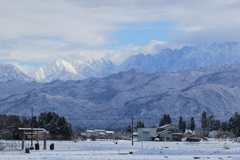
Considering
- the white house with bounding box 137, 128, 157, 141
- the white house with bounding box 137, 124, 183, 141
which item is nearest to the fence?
the white house with bounding box 137, 124, 183, 141

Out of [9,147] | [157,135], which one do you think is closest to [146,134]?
[157,135]

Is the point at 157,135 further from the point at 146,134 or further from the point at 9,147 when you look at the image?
the point at 9,147

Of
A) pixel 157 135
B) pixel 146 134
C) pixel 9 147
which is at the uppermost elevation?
pixel 146 134

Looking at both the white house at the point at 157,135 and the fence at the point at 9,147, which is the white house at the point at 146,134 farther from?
the fence at the point at 9,147

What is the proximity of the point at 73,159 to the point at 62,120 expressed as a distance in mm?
68855

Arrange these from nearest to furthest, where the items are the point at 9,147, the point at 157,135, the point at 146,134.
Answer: the point at 9,147
the point at 157,135
the point at 146,134

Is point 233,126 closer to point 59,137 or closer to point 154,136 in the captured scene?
point 154,136

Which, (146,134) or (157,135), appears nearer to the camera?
(157,135)

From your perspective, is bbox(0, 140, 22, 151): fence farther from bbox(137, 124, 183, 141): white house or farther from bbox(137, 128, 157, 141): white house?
bbox(137, 128, 157, 141): white house

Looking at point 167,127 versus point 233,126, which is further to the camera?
point 233,126

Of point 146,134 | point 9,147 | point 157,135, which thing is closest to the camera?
point 9,147

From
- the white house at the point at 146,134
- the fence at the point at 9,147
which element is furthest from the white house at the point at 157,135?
the fence at the point at 9,147

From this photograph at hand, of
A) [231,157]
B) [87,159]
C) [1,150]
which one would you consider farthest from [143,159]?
[1,150]

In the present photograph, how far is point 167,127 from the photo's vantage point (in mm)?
131875
